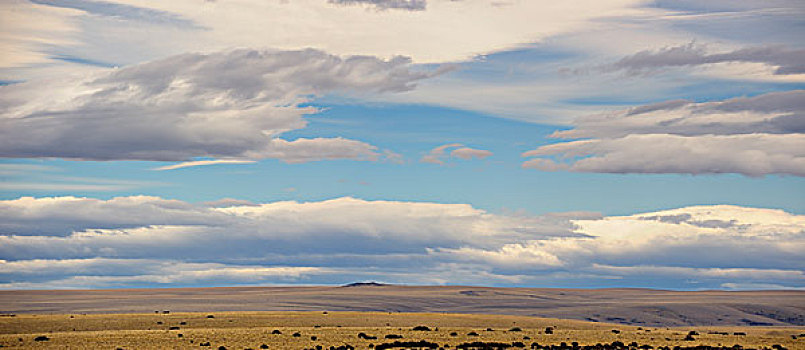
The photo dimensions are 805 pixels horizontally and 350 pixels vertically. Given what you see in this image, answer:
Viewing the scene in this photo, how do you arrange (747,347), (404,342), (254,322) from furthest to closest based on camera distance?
(254,322) < (747,347) < (404,342)


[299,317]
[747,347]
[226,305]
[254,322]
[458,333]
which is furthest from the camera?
[226,305]

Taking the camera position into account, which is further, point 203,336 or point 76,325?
point 76,325

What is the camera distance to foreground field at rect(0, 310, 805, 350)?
72.4 m

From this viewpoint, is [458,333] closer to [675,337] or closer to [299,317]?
[675,337]

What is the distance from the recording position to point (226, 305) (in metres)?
192

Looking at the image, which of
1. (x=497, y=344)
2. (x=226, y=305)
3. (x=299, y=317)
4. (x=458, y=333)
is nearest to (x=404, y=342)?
(x=497, y=344)

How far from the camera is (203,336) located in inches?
3056

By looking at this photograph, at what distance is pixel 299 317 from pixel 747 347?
5294 centimetres

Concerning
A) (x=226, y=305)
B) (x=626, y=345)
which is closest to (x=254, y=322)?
(x=626, y=345)

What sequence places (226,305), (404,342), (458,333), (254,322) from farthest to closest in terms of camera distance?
1. (226,305)
2. (254,322)
3. (458,333)
4. (404,342)

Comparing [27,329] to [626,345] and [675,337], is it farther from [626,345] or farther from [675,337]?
[675,337]

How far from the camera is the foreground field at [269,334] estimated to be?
7244 cm

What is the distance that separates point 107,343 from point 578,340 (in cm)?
3925

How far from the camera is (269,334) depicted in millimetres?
80562
